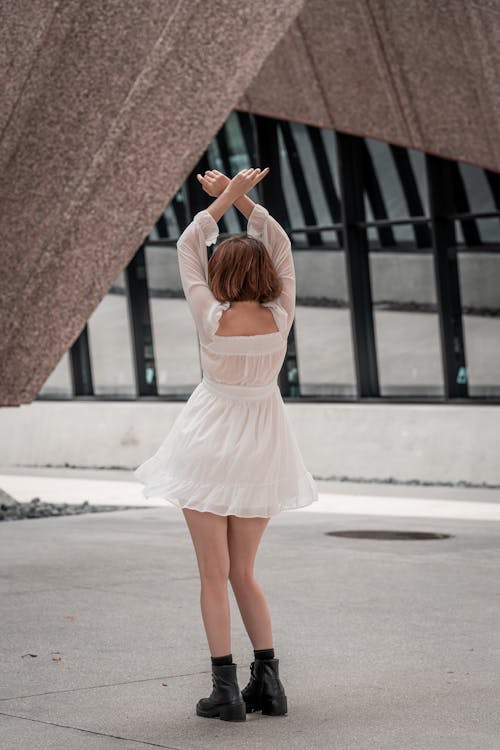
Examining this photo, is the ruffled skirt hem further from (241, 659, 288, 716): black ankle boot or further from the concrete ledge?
the concrete ledge

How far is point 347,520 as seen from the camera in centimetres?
1213

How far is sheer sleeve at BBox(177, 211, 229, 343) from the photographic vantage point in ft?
16.8

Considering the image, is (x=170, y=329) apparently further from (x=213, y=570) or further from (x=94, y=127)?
(x=213, y=570)

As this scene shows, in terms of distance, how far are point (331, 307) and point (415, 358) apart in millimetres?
1588

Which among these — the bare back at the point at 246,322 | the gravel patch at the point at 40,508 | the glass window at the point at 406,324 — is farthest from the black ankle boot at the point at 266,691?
the glass window at the point at 406,324

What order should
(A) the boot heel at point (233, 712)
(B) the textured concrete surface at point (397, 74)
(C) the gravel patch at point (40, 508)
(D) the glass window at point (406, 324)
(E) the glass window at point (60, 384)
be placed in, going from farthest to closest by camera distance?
(E) the glass window at point (60, 384), (D) the glass window at point (406, 324), (B) the textured concrete surface at point (397, 74), (C) the gravel patch at point (40, 508), (A) the boot heel at point (233, 712)

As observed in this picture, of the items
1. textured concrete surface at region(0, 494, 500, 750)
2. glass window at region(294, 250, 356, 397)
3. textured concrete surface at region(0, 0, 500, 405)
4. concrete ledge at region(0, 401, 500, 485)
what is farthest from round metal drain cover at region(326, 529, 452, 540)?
glass window at region(294, 250, 356, 397)

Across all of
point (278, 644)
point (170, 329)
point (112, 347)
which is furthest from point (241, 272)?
point (112, 347)

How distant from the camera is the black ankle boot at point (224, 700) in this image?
16.1ft

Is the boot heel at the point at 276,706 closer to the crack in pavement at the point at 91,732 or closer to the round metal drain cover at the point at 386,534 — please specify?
the crack in pavement at the point at 91,732

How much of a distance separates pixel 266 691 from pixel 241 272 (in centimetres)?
165

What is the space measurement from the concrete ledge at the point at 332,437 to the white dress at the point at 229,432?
35.2 feet

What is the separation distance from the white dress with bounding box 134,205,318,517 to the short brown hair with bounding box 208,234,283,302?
5 centimetres

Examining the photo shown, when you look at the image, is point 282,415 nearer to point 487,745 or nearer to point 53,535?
point 487,745
